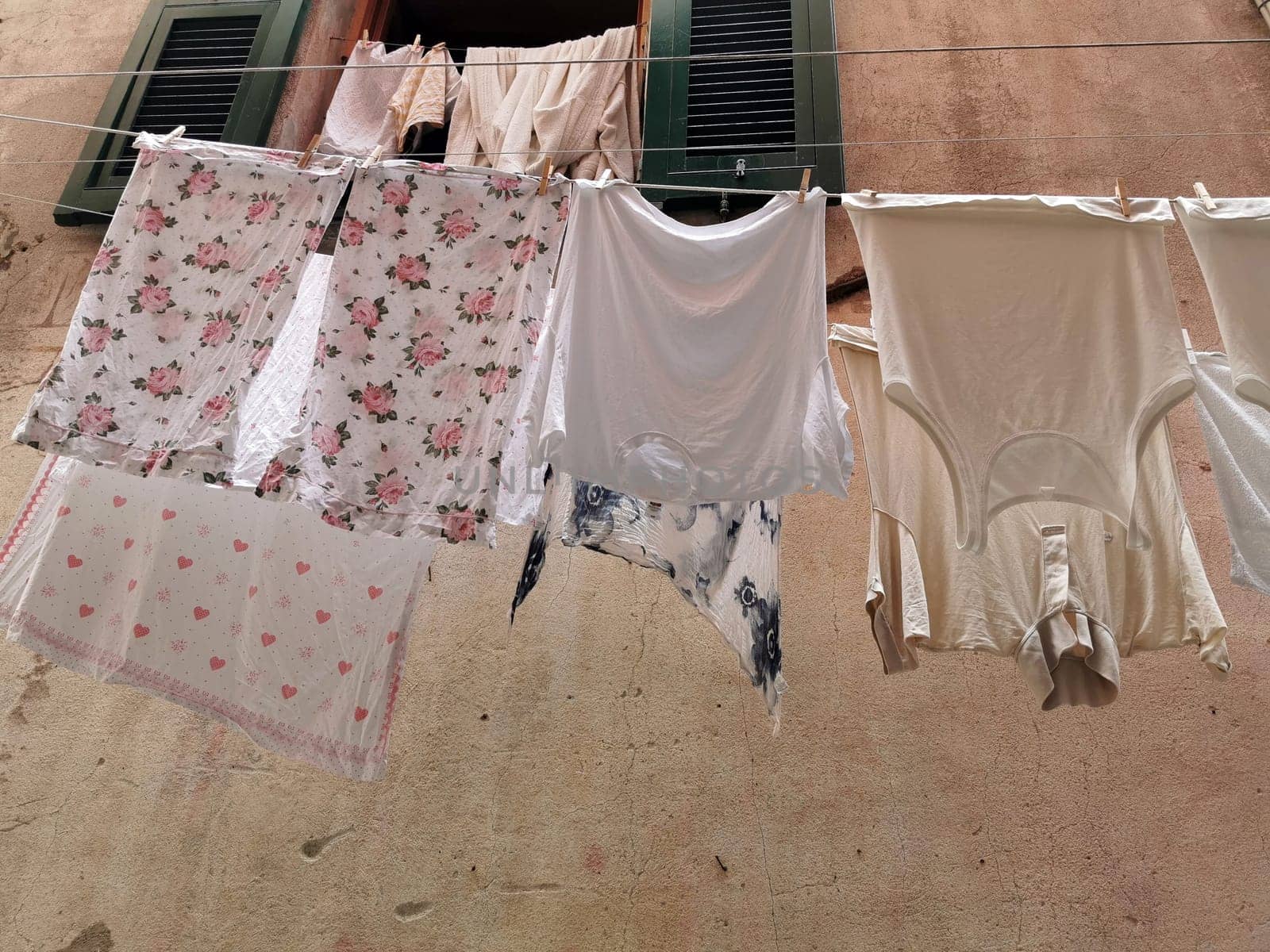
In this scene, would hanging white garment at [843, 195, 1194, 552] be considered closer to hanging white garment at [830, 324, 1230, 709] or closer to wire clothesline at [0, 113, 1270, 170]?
hanging white garment at [830, 324, 1230, 709]

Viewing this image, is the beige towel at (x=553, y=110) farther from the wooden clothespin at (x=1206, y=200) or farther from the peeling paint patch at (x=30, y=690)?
the peeling paint patch at (x=30, y=690)

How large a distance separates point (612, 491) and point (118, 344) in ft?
4.40

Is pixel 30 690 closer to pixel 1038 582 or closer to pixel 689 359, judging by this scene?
pixel 689 359

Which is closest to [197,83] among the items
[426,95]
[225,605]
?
[426,95]

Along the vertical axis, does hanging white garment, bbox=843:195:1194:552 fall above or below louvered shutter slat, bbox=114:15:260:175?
below

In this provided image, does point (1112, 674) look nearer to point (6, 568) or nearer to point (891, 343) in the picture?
point (891, 343)

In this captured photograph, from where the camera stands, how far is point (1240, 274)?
2.33 metres

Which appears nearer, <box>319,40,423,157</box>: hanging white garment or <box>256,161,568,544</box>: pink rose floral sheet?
<box>256,161,568,544</box>: pink rose floral sheet

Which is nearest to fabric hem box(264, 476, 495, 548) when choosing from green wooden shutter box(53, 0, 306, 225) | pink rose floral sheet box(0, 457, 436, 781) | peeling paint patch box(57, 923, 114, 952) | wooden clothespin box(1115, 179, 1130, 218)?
pink rose floral sheet box(0, 457, 436, 781)

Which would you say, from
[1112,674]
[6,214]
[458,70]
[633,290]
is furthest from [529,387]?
[6,214]

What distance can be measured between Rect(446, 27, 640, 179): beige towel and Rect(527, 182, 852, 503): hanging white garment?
1.32 m

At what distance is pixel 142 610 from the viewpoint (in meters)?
2.76

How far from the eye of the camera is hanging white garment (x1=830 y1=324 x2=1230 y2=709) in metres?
2.52

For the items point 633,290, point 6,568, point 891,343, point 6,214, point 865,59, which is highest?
point 865,59
